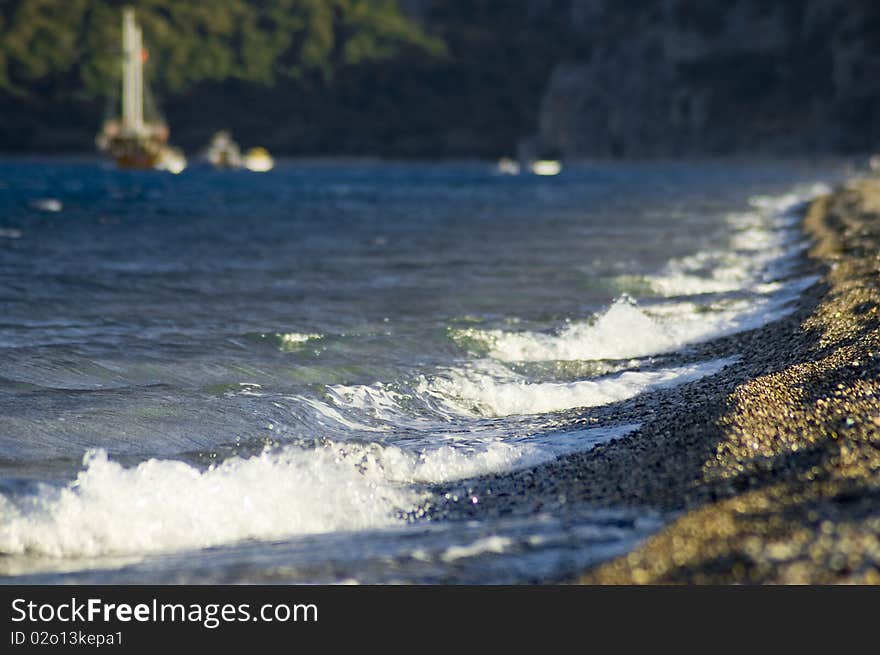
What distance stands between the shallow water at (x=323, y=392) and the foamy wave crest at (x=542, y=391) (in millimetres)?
38

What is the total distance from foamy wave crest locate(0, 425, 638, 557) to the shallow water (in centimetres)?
2

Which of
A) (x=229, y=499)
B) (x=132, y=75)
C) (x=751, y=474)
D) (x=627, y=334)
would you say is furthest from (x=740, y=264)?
(x=132, y=75)

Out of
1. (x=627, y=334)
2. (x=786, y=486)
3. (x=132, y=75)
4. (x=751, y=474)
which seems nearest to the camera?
(x=786, y=486)

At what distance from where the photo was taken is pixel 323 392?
13336mm

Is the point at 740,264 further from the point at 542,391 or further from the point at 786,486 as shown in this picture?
the point at 786,486

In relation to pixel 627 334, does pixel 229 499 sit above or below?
below

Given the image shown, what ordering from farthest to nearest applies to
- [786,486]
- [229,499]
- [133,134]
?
[133,134], [229,499], [786,486]

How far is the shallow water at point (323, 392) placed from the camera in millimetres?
8047

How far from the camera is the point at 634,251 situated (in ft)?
108

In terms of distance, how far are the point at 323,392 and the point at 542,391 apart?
241cm

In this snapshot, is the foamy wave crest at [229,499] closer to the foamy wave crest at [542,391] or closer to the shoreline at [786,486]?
the shoreline at [786,486]

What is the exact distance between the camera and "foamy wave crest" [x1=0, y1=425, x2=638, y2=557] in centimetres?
851

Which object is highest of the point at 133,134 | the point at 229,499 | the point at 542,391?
the point at 133,134
